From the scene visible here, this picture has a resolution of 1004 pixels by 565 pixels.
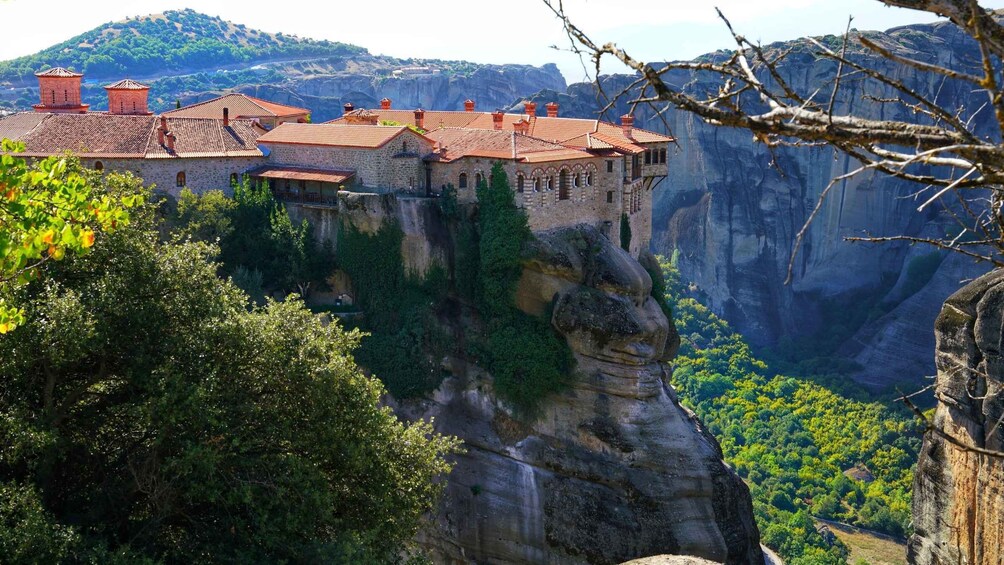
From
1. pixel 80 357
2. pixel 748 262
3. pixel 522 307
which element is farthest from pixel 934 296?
pixel 80 357

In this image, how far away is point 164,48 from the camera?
6314 inches

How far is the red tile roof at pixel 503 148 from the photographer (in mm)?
31719

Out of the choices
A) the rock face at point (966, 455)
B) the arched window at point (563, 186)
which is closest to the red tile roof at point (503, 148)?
the arched window at point (563, 186)

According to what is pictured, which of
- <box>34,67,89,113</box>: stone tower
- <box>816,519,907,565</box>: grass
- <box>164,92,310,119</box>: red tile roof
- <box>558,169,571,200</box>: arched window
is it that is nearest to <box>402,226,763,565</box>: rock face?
<box>558,169,571,200</box>: arched window

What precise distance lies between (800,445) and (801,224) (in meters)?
32.2

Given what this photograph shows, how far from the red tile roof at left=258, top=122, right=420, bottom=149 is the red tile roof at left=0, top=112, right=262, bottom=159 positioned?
973 mm

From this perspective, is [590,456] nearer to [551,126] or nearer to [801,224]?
[551,126]

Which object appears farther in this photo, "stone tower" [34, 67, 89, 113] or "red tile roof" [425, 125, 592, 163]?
"stone tower" [34, 67, 89, 113]

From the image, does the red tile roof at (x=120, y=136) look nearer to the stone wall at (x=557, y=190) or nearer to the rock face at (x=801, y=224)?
the stone wall at (x=557, y=190)

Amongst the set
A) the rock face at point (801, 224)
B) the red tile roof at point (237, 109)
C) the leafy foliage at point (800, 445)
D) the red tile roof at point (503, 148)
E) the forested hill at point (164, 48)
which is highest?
the forested hill at point (164, 48)

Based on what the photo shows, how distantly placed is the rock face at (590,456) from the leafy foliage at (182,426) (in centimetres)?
1166

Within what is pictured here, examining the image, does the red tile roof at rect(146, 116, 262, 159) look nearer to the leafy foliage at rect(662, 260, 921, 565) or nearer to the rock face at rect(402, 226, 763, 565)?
the rock face at rect(402, 226, 763, 565)

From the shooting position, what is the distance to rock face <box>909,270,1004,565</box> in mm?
14938

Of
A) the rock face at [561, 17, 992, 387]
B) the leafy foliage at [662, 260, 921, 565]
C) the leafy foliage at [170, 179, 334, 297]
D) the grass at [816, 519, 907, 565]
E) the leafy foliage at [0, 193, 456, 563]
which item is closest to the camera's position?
the leafy foliage at [0, 193, 456, 563]
